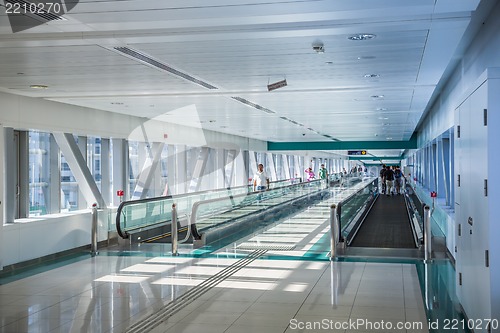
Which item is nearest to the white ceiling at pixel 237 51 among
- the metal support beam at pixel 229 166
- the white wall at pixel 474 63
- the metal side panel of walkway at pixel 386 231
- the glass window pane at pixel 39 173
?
the white wall at pixel 474 63

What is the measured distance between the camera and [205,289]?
9125 mm

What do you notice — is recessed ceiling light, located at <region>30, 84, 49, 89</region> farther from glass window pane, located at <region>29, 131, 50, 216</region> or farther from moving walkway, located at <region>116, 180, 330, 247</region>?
moving walkway, located at <region>116, 180, 330, 247</region>

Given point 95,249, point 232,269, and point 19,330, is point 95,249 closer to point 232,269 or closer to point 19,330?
point 232,269

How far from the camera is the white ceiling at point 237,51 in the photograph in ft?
20.5

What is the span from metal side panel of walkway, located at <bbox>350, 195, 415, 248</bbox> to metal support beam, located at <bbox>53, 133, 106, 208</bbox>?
24.2 feet

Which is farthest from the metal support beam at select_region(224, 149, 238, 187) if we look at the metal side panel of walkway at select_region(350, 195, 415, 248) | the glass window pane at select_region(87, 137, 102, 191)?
the glass window pane at select_region(87, 137, 102, 191)

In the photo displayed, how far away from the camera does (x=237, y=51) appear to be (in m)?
8.28

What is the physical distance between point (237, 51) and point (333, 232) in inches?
222

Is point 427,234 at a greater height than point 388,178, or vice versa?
point 388,178

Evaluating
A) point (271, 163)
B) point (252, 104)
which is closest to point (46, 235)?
point (252, 104)

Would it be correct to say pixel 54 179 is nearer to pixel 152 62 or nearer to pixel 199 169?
pixel 152 62

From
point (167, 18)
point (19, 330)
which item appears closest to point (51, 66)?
point (167, 18)

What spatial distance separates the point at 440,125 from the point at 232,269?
888 centimetres

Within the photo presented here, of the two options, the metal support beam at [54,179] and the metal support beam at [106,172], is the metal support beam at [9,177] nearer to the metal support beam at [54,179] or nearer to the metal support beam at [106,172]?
the metal support beam at [54,179]
